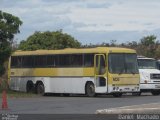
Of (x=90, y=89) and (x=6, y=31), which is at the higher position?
(x=6, y=31)

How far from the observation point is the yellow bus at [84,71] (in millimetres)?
37156

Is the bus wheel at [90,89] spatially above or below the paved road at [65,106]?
above

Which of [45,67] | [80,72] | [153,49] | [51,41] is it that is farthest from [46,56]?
[153,49]

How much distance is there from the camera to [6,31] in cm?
4019

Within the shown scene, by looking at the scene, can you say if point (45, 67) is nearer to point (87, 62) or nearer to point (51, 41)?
point (87, 62)

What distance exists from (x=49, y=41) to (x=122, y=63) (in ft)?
70.8

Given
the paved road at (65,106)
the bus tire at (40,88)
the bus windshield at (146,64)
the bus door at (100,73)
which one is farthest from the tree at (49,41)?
the paved road at (65,106)

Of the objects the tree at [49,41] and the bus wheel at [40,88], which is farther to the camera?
the tree at [49,41]

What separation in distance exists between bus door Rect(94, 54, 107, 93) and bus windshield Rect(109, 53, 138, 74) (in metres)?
0.48

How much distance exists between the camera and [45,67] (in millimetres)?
40625

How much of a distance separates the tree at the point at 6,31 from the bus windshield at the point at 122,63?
7117 mm

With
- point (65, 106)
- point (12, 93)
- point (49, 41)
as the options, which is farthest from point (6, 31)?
point (49, 41)

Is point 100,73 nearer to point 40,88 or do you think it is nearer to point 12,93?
point 40,88

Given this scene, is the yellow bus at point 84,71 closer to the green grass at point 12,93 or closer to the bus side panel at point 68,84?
the bus side panel at point 68,84
